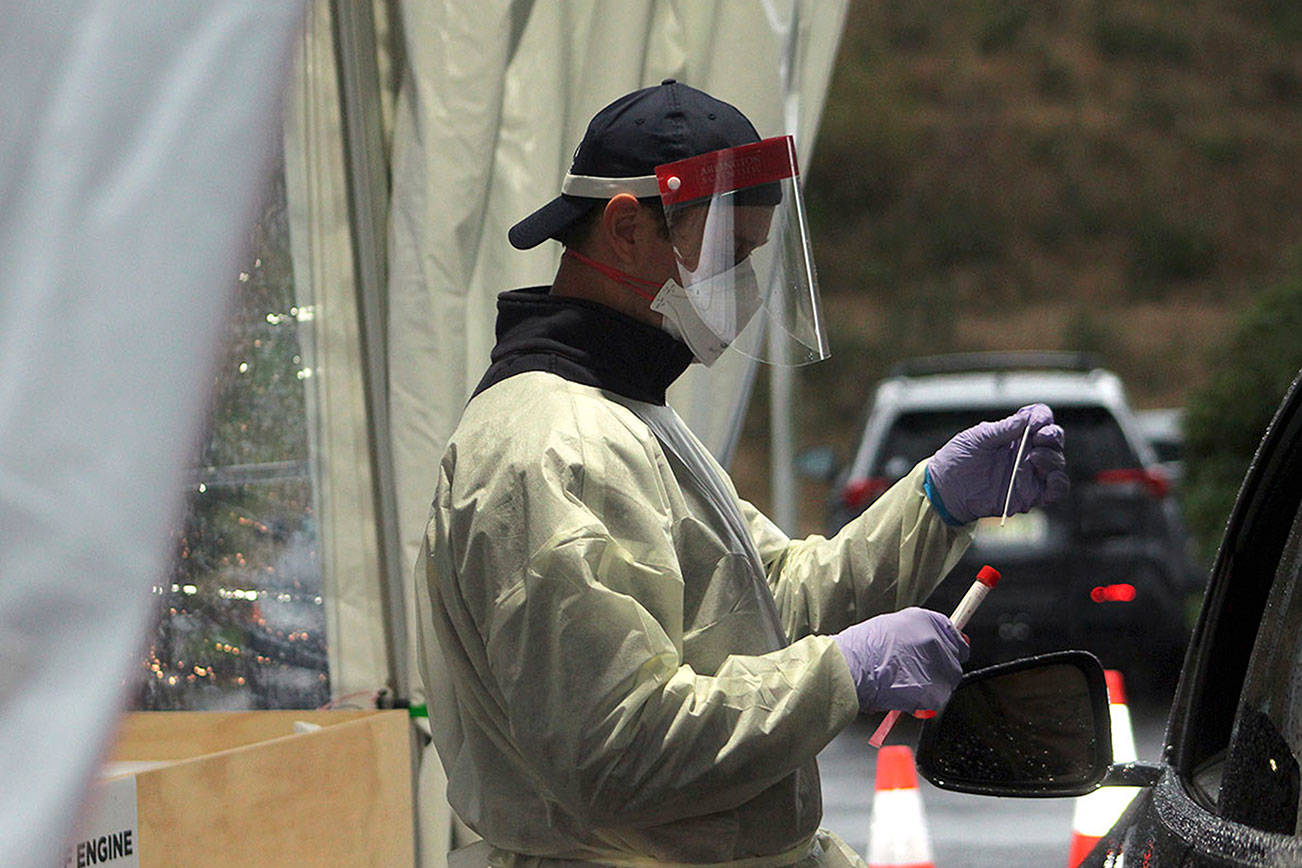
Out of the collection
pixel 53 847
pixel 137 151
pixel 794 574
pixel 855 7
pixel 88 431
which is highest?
pixel 855 7

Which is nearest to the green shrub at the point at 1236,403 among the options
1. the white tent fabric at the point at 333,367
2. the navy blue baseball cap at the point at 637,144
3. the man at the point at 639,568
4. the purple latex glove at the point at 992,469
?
the white tent fabric at the point at 333,367

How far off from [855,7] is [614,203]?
4009cm

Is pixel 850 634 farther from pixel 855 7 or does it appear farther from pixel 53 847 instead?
pixel 855 7

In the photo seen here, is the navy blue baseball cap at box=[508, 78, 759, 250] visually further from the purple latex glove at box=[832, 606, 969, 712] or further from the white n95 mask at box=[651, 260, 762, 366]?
the purple latex glove at box=[832, 606, 969, 712]

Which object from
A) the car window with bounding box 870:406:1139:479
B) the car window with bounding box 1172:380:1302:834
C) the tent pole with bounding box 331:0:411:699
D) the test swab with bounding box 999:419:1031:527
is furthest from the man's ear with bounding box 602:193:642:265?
the car window with bounding box 870:406:1139:479

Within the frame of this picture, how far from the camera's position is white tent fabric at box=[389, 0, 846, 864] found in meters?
3.45

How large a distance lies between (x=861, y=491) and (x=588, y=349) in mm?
6686

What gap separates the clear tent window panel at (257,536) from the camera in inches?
128

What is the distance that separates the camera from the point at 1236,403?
1109 cm

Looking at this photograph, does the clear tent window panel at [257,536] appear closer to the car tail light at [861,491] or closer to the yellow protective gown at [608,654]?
the yellow protective gown at [608,654]

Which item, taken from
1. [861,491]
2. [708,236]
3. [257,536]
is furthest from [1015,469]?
[861,491]

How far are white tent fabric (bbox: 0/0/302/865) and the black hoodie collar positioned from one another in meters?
1.19

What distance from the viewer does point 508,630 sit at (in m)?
1.85

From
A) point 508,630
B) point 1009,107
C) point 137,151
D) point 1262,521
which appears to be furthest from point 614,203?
point 1009,107
